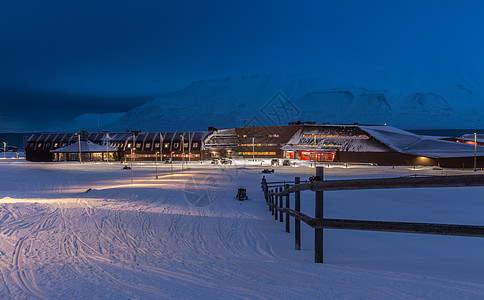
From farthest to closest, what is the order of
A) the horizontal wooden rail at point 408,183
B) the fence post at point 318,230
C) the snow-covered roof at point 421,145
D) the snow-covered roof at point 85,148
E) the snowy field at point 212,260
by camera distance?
the snow-covered roof at point 85,148
the snow-covered roof at point 421,145
the fence post at point 318,230
the snowy field at point 212,260
the horizontal wooden rail at point 408,183

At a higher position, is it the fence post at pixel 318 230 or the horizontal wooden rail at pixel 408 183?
the horizontal wooden rail at pixel 408 183

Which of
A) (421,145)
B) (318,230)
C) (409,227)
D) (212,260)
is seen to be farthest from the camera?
(421,145)

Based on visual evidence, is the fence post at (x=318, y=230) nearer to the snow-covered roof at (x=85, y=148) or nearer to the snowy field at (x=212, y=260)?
the snowy field at (x=212, y=260)

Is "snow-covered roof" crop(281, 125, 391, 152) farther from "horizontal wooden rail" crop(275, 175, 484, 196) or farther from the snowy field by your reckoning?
"horizontal wooden rail" crop(275, 175, 484, 196)

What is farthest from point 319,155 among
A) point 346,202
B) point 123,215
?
point 123,215

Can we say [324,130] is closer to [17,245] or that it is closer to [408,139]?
[408,139]

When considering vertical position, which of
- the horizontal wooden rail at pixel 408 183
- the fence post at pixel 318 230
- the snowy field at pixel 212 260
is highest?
the horizontal wooden rail at pixel 408 183

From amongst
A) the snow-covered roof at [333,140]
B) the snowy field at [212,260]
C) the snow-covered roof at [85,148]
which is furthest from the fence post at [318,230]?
the snow-covered roof at [85,148]

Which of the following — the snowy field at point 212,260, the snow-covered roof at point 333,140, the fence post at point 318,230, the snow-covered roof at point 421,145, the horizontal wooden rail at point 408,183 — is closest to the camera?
the horizontal wooden rail at point 408,183

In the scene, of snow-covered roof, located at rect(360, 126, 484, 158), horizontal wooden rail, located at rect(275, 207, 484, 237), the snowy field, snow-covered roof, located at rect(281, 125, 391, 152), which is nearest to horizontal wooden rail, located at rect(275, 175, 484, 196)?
horizontal wooden rail, located at rect(275, 207, 484, 237)

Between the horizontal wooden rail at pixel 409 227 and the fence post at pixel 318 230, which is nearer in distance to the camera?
the horizontal wooden rail at pixel 409 227

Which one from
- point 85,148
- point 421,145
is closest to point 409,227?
point 421,145

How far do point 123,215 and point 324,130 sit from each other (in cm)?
6248

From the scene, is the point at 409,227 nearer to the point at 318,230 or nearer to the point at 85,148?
the point at 318,230
